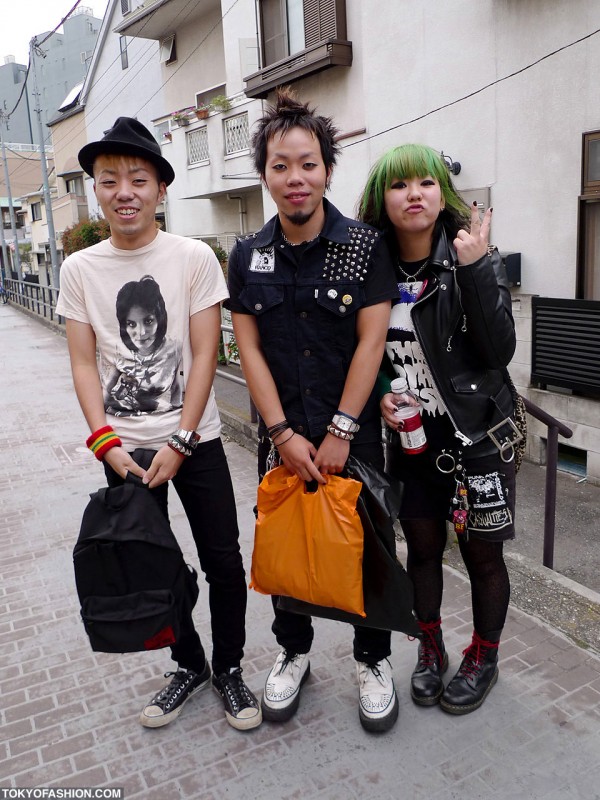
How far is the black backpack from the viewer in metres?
2.21

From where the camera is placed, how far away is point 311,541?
2191 millimetres

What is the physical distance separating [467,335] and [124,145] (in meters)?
1.31

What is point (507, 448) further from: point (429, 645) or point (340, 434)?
point (429, 645)

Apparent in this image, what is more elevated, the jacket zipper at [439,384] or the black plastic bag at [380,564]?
the jacket zipper at [439,384]

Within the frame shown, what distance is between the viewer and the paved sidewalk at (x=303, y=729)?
84.2 inches

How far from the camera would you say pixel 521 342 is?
19.2 feet

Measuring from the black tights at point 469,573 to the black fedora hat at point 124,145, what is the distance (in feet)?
5.26

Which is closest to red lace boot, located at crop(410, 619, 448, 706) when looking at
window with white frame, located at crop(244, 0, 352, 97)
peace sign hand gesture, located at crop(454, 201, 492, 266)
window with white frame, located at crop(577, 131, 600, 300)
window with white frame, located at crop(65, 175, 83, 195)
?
peace sign hand gesture, located at crop(454, 201, 492, 266)

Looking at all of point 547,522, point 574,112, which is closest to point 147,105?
point 574,112

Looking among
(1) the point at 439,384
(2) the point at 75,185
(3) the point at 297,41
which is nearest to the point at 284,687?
(1) the point at 439,384

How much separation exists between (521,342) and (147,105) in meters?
17.7

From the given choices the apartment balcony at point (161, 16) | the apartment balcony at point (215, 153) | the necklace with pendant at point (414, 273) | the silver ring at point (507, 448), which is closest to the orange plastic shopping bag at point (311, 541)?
the silver ring at point (507, 448)

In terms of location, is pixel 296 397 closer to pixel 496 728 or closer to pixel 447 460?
pixel 447 460

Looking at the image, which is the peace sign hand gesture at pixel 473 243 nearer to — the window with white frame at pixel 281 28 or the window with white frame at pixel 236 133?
the window with white frame at pixel 281 28
